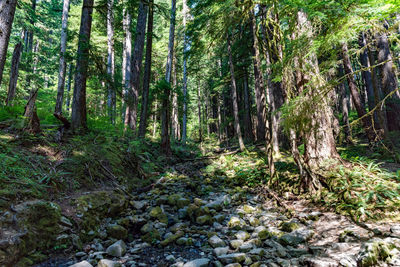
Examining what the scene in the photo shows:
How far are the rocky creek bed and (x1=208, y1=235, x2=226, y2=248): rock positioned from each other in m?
0.02

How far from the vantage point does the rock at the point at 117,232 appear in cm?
350

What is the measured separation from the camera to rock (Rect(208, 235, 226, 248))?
10.9ft

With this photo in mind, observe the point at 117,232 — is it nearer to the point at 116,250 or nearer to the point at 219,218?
the point at 116,250

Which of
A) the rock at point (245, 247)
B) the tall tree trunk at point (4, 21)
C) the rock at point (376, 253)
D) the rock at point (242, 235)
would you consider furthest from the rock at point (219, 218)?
the tall tree trunk at point (4, 21)

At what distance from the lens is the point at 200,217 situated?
14.1 ft

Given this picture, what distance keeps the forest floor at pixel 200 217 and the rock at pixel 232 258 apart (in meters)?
0.01

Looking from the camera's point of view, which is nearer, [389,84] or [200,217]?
[200,217]

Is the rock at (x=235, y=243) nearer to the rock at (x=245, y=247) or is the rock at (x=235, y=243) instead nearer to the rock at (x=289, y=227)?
the rock at (x=245, y=247)

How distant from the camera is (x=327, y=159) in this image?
4938 millimetres

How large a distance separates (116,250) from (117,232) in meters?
0.53

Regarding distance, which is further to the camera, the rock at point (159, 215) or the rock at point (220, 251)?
→ the rock at point (159, 215)

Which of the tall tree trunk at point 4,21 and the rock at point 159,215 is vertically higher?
the tall tree trunk at point 4,21

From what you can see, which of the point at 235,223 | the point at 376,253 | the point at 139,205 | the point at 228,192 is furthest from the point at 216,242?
the point at 228,192

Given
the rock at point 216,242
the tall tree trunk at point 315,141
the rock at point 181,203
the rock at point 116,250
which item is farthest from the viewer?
the rock at point 181,203
